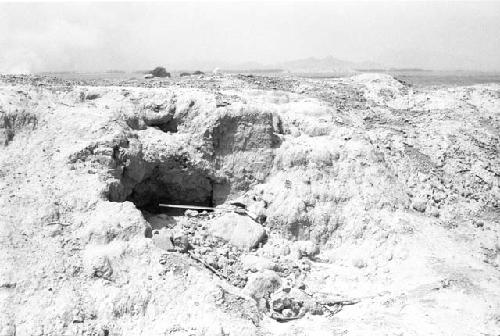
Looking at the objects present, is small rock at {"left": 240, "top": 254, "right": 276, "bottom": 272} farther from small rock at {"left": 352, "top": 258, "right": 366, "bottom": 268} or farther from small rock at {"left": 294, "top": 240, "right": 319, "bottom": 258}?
small rock at {"left": 352, "top": 258, "right": 366, "bottom": 268}

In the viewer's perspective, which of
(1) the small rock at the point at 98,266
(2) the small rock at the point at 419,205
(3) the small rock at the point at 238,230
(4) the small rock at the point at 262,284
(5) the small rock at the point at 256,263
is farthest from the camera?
(2) the small rock at the point at 419,205

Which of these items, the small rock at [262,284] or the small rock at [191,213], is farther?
the small rock at [191,213]

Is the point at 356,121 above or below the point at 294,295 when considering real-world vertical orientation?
above

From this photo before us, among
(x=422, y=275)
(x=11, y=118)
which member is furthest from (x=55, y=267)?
(x=422, y=275)

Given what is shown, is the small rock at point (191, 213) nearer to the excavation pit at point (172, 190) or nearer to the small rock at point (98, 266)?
the excavation pit at point (172, 190)

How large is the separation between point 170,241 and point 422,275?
6.30 meters

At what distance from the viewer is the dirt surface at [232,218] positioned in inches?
364

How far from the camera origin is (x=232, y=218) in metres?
12.7

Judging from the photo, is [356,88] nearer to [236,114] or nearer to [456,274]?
[236,114]

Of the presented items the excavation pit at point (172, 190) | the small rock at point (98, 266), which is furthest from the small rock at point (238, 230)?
the small rock at point (98, 266)

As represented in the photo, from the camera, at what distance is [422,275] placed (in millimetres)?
10977

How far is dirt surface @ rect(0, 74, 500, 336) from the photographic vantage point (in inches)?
364

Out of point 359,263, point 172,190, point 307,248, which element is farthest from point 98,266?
point 359,263

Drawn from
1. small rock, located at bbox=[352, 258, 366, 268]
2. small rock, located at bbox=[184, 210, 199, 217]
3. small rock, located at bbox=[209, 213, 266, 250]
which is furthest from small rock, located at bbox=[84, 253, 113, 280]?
small rock, located at bbox=[352, 258, 366, 268]
